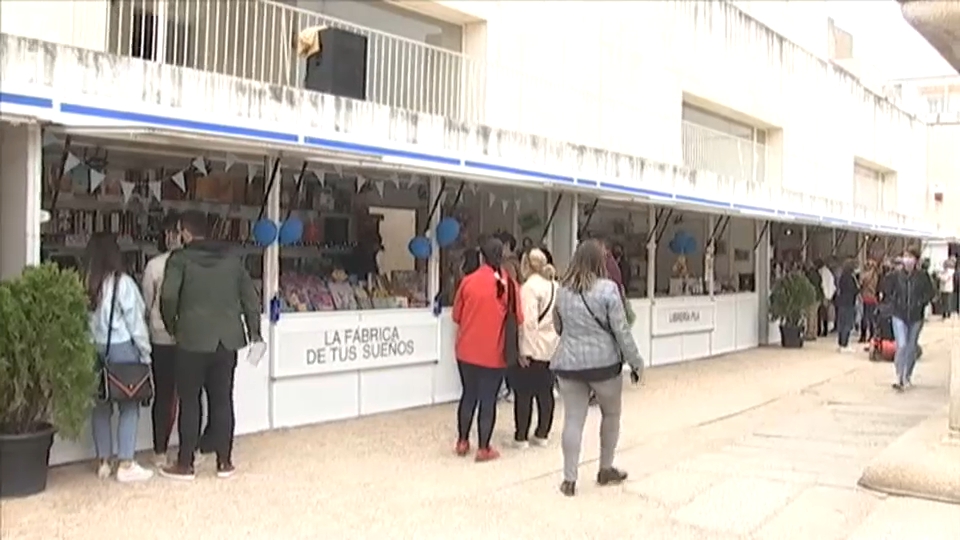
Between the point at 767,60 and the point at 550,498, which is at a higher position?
the point at 767,60

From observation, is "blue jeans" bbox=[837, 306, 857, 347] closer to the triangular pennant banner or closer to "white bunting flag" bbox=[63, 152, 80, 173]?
"white bunting flag" bbox=[63, 152, 80, 173]

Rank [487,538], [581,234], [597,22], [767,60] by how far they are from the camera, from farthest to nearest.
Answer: [767,60], [597,22], [581,234], [487,538]

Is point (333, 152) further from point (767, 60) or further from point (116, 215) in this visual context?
point (767, 60)

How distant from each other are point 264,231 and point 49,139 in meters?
2.13

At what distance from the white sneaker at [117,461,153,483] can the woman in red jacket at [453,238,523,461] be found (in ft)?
7.94

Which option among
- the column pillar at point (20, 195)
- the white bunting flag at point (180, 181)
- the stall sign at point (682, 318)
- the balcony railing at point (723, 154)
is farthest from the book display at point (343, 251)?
the balcony railing at point (723, 154)

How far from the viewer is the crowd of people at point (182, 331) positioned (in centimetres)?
687

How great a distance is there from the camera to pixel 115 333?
684 cm

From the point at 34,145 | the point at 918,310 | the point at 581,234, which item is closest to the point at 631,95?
the point at 581,234

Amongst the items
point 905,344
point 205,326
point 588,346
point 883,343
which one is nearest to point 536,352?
point 588,346

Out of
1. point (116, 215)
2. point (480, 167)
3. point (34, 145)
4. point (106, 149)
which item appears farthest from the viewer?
point (480, 167)

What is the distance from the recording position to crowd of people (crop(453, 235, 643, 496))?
266 inches

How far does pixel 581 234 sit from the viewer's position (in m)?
13.4

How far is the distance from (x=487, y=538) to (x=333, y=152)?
11.7 feet
